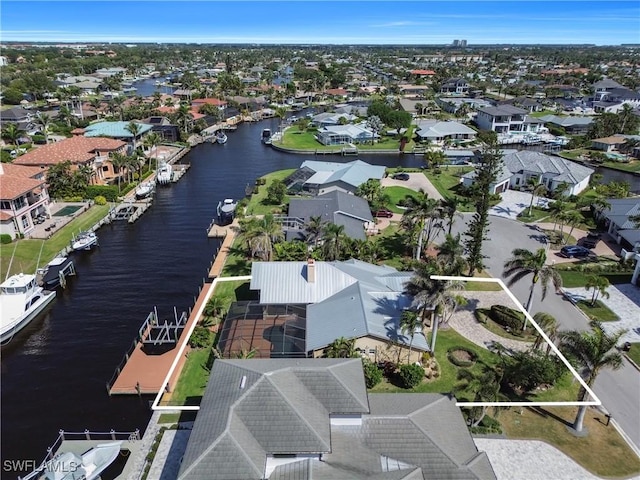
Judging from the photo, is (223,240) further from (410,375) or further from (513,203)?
(513,203)

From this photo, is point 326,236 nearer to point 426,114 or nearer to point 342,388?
point 342,388

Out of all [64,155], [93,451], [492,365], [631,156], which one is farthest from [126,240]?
[631,156]

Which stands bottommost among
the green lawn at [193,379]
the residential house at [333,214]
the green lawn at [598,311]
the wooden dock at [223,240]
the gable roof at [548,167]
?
the green lawn at [193,379]

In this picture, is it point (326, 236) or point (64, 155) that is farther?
point (64, 155)

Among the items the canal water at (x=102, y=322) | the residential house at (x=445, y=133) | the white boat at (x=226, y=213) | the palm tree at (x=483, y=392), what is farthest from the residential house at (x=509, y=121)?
the palm tree at (x=483, y=392)

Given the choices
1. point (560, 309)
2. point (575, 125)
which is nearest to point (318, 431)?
point (560, 309)

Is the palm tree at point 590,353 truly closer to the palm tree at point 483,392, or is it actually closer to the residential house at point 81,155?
the palm tree at point 483,392

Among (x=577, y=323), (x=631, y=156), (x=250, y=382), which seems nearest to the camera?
(x=250, y=382)
